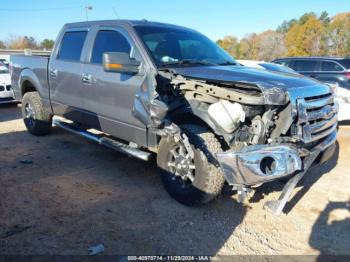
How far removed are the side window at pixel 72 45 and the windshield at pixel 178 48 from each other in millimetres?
1178

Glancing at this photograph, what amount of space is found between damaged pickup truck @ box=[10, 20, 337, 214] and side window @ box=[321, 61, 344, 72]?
18.6ft

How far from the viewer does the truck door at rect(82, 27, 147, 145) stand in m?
4.23

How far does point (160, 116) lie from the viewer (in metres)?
3.53

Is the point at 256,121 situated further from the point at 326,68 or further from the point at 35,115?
the point at 326,68

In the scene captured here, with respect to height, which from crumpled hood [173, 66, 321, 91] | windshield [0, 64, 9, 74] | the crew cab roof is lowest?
windshield [0, 64, 9, 74]

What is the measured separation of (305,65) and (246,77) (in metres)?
7.34

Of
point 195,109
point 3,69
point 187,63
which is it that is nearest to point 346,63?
point 187,63

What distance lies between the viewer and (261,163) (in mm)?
3201

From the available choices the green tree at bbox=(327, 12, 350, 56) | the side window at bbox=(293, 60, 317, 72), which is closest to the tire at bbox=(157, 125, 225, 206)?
the side window at bbox=(293, 60, 317, 72)

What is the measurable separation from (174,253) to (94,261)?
2.23 feet

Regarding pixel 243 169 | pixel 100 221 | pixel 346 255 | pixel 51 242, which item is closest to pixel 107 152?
pixel 100 221

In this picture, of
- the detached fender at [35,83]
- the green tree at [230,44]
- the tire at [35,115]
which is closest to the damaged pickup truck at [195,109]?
the detached fender at [35,83]

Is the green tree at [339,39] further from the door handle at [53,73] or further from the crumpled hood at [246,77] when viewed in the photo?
the crumpled hood at [246,77]

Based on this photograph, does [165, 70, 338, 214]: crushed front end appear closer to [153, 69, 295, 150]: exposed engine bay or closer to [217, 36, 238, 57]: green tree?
[153, 69, 295, 150]: exposed engine bay
